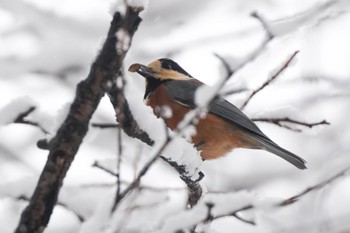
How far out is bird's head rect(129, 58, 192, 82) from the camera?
407 cm

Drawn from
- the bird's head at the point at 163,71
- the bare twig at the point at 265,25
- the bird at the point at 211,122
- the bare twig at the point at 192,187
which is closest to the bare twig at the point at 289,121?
the bare twig at the point at 192,187

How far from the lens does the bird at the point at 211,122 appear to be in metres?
3.68

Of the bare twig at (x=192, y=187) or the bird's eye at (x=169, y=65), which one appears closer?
the bare twig at (x=192, y=187)

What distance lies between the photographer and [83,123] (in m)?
1.58

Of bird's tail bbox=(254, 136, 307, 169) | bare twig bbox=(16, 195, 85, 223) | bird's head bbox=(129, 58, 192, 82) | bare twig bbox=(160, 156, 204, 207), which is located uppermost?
bare twig bbox=(16, 195, 85, 223)

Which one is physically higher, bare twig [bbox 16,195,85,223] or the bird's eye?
bare twig [bbox 16,195,85,223]

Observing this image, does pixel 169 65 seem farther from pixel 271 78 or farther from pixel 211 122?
pixel 271 78

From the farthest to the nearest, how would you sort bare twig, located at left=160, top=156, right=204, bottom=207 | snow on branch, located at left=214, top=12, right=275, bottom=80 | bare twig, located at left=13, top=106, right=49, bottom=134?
bare twig, located at left=160, top=156, right=204, bottom=207 < bare twig, located at left=13, top=106, right=49, bottom=134 < snow on branch, located at left=214, top=12, right=275, bottom=80

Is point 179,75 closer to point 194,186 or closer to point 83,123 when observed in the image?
point 194,186

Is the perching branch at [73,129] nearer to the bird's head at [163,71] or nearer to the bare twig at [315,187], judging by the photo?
the bare twig at [315,187]

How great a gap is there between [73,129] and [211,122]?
2.26 m

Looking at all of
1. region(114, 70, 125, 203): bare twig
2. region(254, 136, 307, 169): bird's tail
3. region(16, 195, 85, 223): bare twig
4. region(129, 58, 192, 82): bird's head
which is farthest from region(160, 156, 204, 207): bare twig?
region(129, 58, 192, 82): bird's head

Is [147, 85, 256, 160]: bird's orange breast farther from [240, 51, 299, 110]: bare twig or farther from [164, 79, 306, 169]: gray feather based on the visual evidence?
[240, 51, 299, 110]: bare twig

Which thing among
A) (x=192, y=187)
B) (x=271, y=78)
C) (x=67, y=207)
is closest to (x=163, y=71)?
(x=192, y=187)
